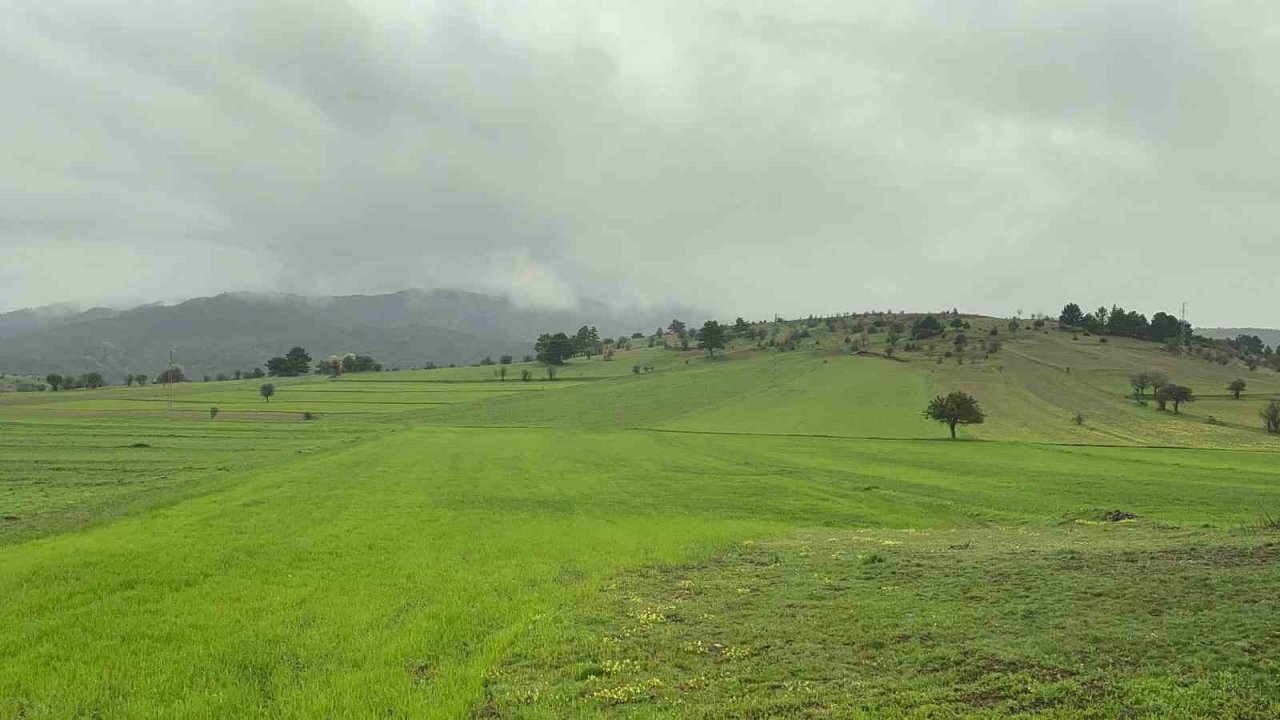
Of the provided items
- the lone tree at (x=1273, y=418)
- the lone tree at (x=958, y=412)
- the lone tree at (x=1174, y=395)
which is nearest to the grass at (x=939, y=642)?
the lone tree at (x=958, y=412)

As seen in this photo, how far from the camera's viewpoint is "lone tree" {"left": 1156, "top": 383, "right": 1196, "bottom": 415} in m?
120

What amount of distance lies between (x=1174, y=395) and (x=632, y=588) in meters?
137

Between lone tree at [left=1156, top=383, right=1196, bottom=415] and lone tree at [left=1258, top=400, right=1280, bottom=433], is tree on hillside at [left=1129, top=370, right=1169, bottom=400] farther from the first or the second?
lone tree at [left=1258, top=400, right=1280, bottom=433]

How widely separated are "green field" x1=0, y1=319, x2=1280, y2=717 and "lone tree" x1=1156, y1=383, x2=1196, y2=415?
215 ft

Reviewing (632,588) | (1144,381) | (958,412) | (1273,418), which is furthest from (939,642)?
(1144,381)

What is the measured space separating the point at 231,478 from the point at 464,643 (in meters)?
43.7

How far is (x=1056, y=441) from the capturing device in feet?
294

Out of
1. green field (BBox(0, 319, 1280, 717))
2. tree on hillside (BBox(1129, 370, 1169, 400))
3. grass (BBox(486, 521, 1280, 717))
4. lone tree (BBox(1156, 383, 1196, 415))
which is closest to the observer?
grass (BBox(486, 521, 1280, 717))

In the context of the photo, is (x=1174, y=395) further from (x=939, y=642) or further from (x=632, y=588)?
(x=939, y=642)

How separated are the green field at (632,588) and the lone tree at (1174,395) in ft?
215

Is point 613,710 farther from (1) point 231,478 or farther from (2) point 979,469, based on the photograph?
(2) point 979,469

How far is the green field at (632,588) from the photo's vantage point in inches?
458

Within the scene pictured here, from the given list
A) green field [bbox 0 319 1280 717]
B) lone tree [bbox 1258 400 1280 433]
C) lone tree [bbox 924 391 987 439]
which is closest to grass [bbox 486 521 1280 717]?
green field [bbox 0 319 1280 717]

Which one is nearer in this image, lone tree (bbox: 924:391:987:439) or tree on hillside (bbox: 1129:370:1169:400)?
lone tree (bbox: 924:391:987:439)
